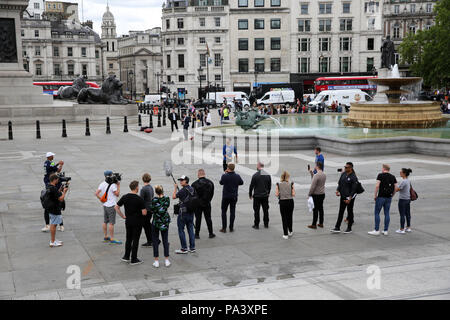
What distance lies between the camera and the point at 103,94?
1501 inches

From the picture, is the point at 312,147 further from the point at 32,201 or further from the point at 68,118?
the point at 68,118

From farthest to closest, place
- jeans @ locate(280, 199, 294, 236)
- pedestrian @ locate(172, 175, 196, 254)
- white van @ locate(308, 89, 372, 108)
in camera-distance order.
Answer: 1. white van @ locate(308, 89, 372, 108)
2. jeans @ locate(280, 199, 294, 236)
3. pedestrian @ locate(172, 175, 196, 254)

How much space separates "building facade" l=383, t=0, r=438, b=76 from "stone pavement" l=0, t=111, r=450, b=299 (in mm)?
74446

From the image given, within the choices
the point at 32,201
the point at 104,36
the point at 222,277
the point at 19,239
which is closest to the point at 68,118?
the point at 32,201

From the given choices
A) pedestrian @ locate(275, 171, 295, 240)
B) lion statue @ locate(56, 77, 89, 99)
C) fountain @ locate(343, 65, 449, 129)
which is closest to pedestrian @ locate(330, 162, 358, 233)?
pedestrian @ locate(275, 171, 295, 240)

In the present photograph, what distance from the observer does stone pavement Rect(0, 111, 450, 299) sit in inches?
288

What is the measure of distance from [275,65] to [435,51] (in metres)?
30.4

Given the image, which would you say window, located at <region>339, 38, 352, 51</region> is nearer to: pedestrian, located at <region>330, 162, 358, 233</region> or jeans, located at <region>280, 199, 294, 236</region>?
pedestrian, located at <region>330, 162, 358, 233</region>

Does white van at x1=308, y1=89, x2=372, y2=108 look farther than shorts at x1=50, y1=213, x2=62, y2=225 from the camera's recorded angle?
Yes

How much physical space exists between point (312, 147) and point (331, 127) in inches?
231

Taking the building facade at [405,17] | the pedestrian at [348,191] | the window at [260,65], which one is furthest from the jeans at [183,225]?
the building facade at [405,17]

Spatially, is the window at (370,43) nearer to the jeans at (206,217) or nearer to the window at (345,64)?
the window at (345,64)

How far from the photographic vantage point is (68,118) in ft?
118

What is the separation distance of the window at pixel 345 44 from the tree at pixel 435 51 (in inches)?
876
